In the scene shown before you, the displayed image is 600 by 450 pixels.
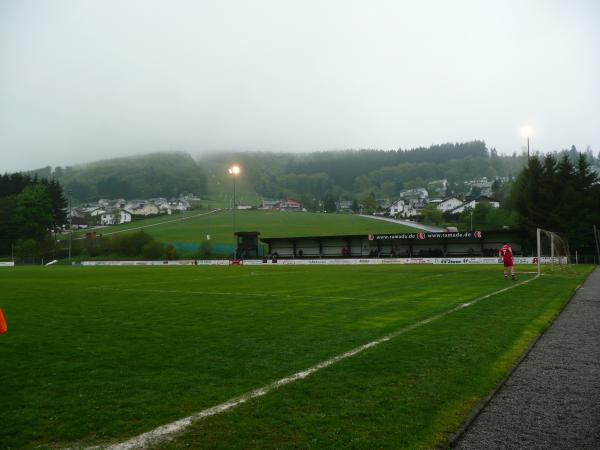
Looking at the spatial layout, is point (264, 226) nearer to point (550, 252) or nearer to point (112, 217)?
point (550, 252)

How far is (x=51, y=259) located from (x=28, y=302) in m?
71.1

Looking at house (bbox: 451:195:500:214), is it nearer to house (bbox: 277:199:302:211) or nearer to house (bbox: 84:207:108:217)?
house (bbox: 277:199:302:211)

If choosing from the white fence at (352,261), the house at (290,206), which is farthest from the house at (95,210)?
the white fence at (352,261)

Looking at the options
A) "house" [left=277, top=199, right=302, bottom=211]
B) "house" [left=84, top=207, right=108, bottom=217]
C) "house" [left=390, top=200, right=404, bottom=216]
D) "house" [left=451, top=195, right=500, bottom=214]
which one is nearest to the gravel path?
"house" [left=451, top=195, right=500, bottom=214]

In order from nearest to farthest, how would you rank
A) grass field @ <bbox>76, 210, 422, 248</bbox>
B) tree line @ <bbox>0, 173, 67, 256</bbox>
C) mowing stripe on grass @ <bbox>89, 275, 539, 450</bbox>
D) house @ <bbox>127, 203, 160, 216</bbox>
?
mowing stripe on grass @ <bbox>89, 275, 539, 450</bbox> < tree line @ <bbox>0, 173, 67, 256</bbox> < grass field @ <bbox>76, 210, 422, 248</bbox> < house @ <bbox>127, 203, 160, 216</bbox>

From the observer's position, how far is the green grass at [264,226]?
325 ft

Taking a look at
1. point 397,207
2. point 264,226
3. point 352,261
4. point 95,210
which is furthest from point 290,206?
point 352,261

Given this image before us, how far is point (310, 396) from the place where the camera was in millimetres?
5508

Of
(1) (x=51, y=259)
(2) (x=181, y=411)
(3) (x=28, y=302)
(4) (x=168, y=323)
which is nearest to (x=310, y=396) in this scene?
(2) (x=181, y=411)

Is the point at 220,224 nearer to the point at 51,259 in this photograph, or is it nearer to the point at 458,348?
the point at 51,259

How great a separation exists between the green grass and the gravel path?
84.3 meters

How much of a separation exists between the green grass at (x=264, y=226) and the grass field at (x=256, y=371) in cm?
7956

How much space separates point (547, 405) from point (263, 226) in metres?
109

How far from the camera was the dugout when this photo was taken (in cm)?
6294
